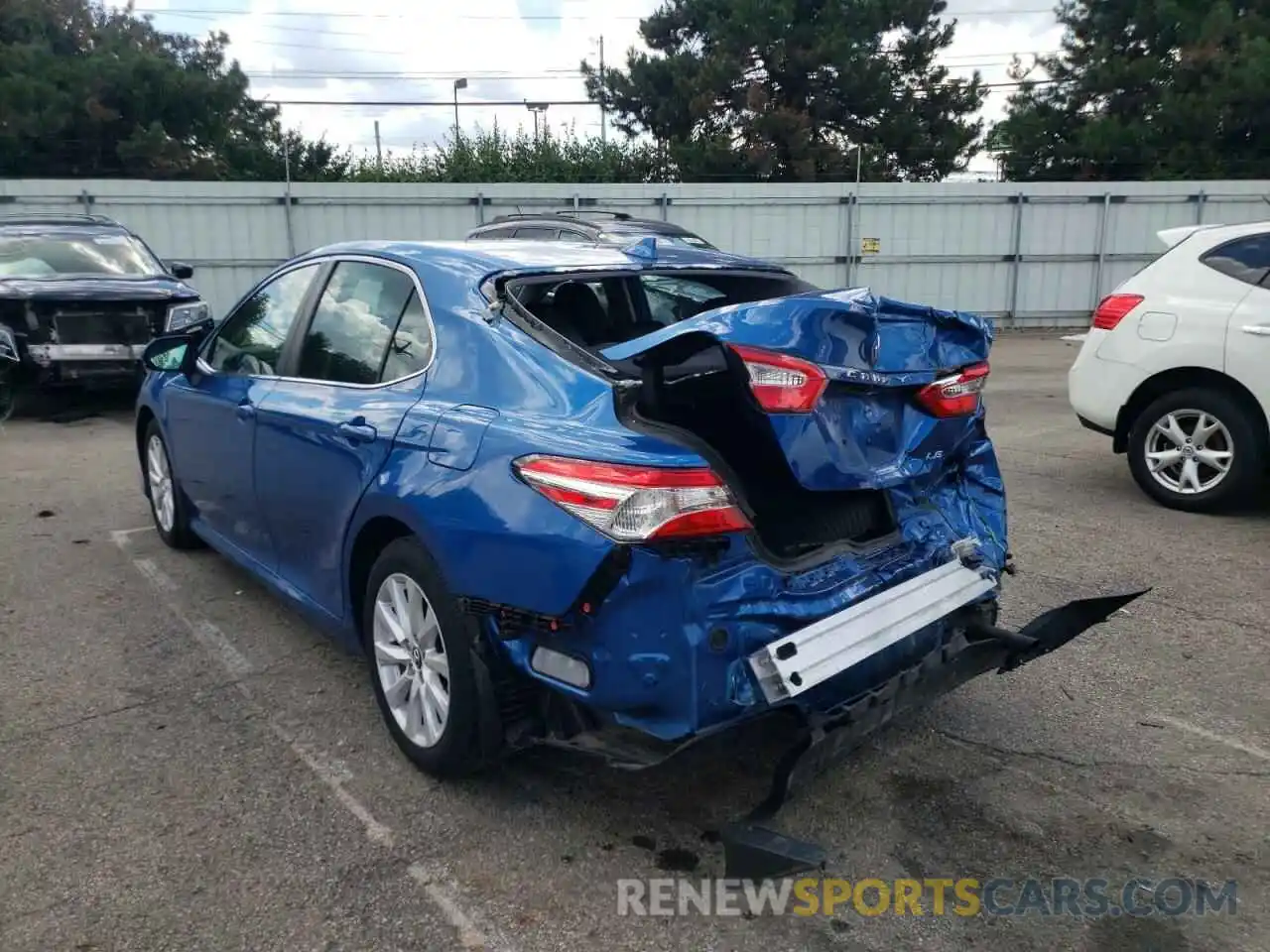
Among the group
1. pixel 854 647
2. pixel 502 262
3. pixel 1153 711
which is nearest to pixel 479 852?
pixel 854 647

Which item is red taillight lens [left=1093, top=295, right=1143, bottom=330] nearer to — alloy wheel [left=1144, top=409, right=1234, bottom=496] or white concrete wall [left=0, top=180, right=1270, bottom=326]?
alloy wheel [left=1144, top=409, right=1234, bottom=496]

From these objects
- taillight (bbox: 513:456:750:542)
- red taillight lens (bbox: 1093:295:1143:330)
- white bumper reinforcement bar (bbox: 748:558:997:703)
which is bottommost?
white bumper reinforcement bar (bbox: 748:558:997:703)

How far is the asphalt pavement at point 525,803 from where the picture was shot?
254cm

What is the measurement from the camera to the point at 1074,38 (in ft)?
97.1

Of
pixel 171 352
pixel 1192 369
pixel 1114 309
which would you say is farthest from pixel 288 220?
pixel 1192 369

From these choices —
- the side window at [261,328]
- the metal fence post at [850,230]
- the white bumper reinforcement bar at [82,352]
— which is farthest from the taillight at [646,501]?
the metal fence post at [850,230]

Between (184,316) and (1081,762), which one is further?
(184,316)

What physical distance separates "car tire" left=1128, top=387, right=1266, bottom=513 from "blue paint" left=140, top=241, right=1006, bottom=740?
10.9 feet

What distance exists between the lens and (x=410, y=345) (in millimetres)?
3293

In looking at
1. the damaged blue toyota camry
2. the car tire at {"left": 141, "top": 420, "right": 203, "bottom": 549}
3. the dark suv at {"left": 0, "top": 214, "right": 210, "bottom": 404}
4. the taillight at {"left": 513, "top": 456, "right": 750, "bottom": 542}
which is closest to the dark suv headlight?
the dark suv at {"left": 0, "top": 214, "right": 210, "bottom": 404}

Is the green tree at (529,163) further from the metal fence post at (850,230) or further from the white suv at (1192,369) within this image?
the white suv at (1192,369)

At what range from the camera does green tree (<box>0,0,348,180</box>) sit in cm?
2545

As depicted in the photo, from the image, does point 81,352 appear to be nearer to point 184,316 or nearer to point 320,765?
point 184,316

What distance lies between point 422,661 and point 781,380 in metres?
1.38
